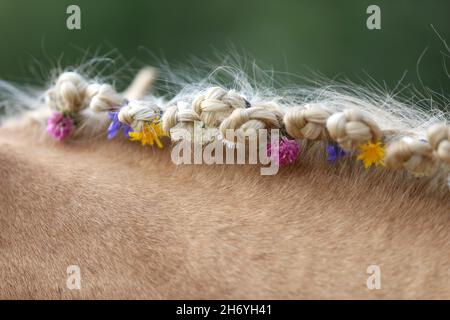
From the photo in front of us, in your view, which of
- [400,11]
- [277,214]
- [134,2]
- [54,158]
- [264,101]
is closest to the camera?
[277,214]

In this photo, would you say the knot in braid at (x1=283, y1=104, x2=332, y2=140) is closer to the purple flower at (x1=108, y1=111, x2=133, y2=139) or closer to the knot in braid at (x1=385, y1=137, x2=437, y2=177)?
the knot in braid at (x1=385, y1=137, x2=437, y2=177)

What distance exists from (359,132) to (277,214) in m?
0.17

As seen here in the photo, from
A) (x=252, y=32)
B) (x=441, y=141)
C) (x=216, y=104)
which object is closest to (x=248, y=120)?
(x=216, y=104)

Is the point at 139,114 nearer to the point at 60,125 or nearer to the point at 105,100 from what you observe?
the point at 105,100

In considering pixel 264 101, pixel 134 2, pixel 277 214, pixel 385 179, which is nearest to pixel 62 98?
pixel 264 101

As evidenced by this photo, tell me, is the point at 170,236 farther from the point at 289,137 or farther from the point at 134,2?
the point at 134,2

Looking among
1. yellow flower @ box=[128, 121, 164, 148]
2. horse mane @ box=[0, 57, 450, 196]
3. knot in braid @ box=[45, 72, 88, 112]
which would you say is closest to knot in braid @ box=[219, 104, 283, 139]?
horse mane @ box=[0, 57, 450, 196]

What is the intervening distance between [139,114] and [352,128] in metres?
0.37

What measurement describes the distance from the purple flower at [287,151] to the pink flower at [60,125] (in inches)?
17.3

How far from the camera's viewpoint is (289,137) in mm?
947

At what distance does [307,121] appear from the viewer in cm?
91

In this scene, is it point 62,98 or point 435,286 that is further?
point 62,98

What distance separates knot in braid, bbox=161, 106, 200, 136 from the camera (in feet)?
3.21

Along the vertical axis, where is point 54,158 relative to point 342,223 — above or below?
above
